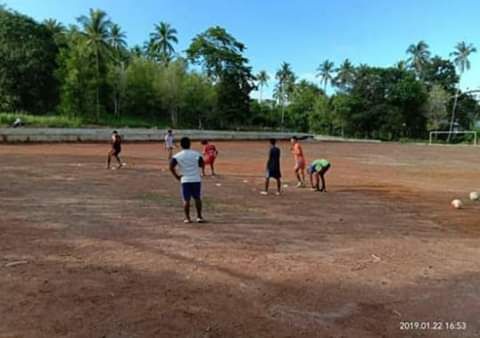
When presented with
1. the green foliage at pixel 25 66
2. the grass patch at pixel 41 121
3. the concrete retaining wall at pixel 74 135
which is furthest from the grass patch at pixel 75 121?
the green foliage at pixel 25 66

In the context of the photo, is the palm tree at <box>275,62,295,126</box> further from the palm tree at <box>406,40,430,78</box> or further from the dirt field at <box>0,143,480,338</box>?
the dirt field at <box>0,143,480,338</box>

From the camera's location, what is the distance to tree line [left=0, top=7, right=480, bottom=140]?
5691 centimetres

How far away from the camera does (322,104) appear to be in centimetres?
8112

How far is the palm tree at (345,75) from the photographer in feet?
270

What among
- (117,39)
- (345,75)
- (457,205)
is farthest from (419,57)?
(457,205)

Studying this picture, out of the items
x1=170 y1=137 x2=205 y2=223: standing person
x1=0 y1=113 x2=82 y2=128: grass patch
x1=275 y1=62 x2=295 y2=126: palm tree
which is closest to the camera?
x1=170 y1=137 x2=205 y2=223: standing person

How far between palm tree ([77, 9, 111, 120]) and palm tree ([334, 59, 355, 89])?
41.4 meters

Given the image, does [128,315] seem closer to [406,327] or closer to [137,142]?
[406,327]

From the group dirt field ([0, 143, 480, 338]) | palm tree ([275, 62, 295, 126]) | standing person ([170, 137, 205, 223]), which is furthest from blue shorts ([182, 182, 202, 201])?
palm tree ([275, 62, 295, 126])

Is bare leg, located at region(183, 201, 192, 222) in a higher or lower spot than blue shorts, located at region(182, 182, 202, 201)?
lower

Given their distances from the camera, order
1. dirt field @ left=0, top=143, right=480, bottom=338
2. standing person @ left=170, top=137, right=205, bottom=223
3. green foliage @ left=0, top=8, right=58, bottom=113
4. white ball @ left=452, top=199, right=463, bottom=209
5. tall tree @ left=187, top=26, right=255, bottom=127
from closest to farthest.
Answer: dirt field @ left=0, top=143, right=480, bottom=338, standing person @ left=170, top=137, right=205, bottom=223, white ball @ left=452, top=199, right=463, bottom=209, green foliage @ left=0, top=8, right=58, bottom=113, tall tree @ left=187, top=26, right=255, bottom=127

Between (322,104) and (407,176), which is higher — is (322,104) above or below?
above

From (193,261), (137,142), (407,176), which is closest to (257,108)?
(137,142)

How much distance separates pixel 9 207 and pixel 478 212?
10.8 m
